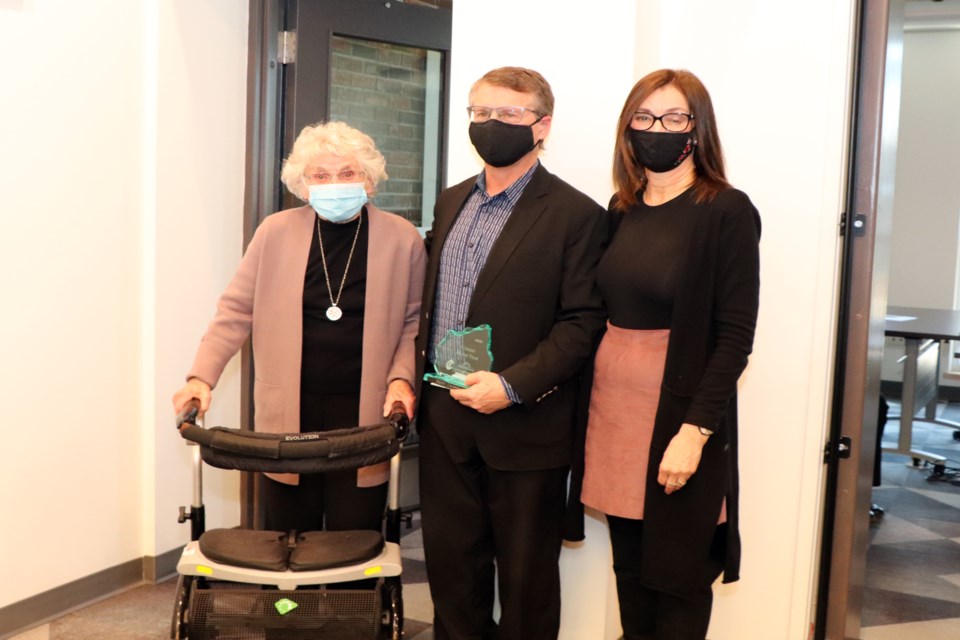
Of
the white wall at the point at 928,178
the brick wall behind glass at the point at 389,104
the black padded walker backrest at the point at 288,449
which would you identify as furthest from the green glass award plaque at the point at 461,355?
the white wall at the point at 928,178

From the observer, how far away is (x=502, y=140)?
89.9 inches

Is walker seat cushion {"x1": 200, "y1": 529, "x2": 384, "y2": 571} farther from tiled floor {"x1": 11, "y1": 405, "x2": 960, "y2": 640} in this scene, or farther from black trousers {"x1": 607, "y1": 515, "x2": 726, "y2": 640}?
tiled floor {"x1": 11, "y1": 405, "x2": 960, "y2": 640}

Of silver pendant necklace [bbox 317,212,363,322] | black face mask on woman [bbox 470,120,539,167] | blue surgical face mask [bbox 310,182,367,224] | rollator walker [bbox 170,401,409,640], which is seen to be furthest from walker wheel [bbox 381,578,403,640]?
black face mask on woman [bbox 470,120,539,167]

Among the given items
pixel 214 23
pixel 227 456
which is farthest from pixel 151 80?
pixel 227 456

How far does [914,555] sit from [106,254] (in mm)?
3392

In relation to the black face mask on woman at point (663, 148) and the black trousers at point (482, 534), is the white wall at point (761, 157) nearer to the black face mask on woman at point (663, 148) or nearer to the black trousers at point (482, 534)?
the black trousers at point (482, 534)

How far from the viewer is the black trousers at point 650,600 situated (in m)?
2.20

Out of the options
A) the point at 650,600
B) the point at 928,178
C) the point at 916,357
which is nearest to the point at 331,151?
the point at 650,600

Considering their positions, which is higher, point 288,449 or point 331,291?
point 331,291

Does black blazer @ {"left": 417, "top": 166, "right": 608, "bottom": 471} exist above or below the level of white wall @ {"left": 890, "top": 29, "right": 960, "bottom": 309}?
below

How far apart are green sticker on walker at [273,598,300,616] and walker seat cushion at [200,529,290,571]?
7cm

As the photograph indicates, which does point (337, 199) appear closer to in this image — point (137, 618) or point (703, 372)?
point (703, 372)

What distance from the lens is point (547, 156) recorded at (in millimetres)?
2730

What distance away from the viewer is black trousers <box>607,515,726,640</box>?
220 cm
